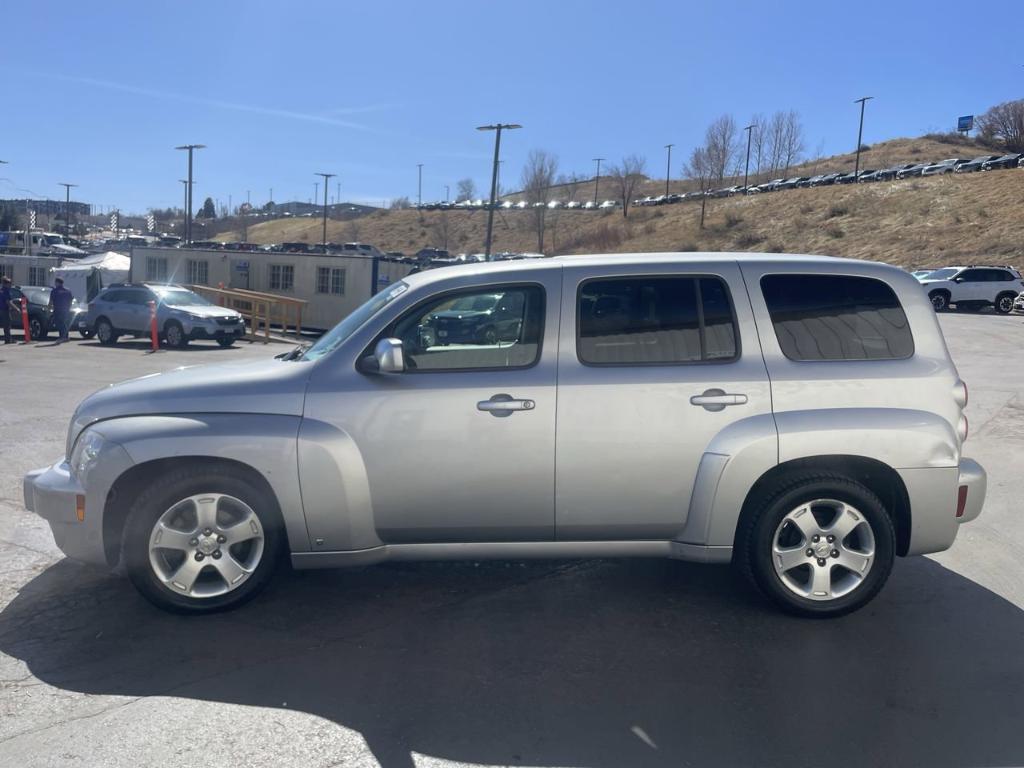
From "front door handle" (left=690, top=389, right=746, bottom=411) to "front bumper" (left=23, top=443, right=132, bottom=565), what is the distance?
287cm

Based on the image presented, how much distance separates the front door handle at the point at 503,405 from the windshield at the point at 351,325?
30.8 inches

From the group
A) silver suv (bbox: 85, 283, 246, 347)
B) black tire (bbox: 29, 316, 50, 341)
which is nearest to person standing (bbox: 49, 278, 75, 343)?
black tire (bbox: 29, 316, 50, 341)

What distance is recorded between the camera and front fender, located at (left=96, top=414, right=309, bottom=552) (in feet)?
14.4

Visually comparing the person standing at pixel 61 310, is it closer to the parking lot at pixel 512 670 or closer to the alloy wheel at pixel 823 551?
the parking lot at pixel 512 670

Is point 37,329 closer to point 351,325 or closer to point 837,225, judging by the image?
point 351,325

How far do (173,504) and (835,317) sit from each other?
359 cm

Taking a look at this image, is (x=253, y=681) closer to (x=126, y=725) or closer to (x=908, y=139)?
→ (x=126, y=725)

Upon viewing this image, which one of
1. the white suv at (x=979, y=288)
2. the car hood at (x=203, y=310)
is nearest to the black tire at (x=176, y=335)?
the car hood at (x=203, y=310)

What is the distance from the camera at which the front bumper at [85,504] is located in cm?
441

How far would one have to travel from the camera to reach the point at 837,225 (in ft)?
194

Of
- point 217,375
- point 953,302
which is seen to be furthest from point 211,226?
point 217,375

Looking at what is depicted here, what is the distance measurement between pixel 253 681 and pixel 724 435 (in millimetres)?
2539

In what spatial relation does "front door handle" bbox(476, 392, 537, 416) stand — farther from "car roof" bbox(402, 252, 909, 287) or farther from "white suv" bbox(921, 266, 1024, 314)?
"white suv" bbox(921, 266, 1024, 314)

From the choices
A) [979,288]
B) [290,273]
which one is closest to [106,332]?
[290,273]
